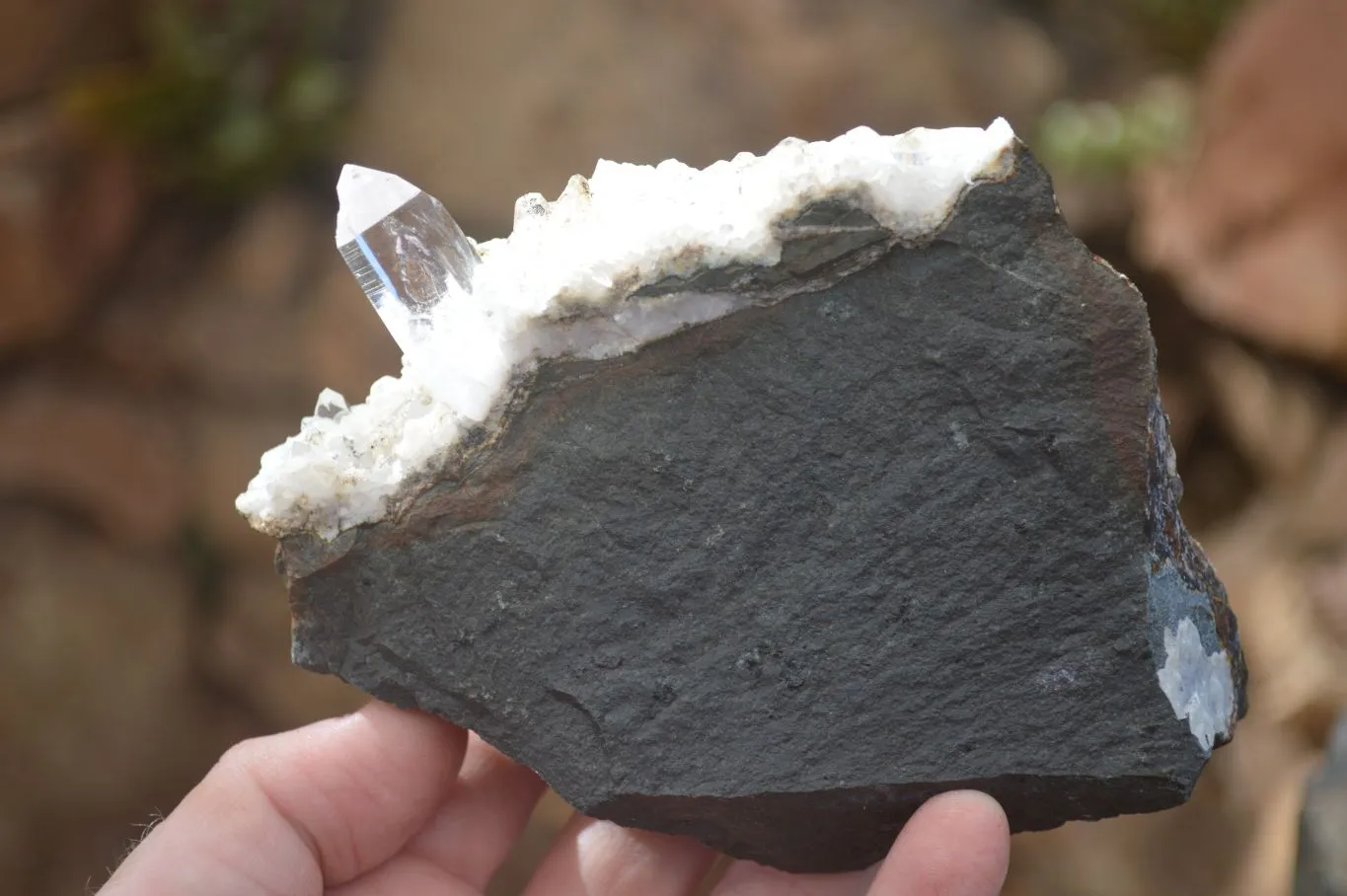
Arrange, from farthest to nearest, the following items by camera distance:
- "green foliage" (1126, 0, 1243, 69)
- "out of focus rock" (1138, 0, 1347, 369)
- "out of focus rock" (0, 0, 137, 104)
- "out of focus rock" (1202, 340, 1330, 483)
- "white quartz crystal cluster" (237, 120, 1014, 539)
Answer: "green foliage" (1126, 0, 1243, 69), "out of focus rock" (0, 0, 137, 104), "out of focus rock" (1202, 340, 1330, 483), "out of focus rock" (1138, 0, 1347, 369), "white quartz crystal cluster" (237, 120, 1014, 539)

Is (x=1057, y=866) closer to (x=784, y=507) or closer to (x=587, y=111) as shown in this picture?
(x=784, y=507)

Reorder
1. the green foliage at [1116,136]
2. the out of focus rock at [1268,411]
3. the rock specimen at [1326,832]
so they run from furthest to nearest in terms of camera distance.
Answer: the green foliage at [1116,136], the out of focus rock at [1268,411], the rock specimen at [1326,832]

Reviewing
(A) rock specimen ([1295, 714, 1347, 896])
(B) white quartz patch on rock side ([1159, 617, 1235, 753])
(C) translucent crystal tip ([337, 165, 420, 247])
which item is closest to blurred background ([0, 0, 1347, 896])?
(A) rock specimen ([1295, 714, 1347, 896])

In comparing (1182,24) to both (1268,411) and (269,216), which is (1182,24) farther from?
(269,216)

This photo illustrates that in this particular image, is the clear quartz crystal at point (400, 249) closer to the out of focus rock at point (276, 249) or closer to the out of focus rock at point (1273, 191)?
the out of focus rock at point (1273, 191)

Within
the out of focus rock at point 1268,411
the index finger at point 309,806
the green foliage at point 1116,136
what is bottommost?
the out of focus rock at point 1268,411

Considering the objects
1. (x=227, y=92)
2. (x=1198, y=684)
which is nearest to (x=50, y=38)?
(x=227, y=92)

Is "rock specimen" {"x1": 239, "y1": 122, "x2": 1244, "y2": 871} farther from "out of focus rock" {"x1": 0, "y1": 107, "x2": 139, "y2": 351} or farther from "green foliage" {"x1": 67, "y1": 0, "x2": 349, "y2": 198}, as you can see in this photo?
"out of focus rock" {"x1": 0, "y1": 107, "x2": 139, "y2": 351}

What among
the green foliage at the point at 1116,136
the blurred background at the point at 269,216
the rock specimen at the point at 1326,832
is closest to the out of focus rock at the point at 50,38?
the blurred background at the point at 269,216
